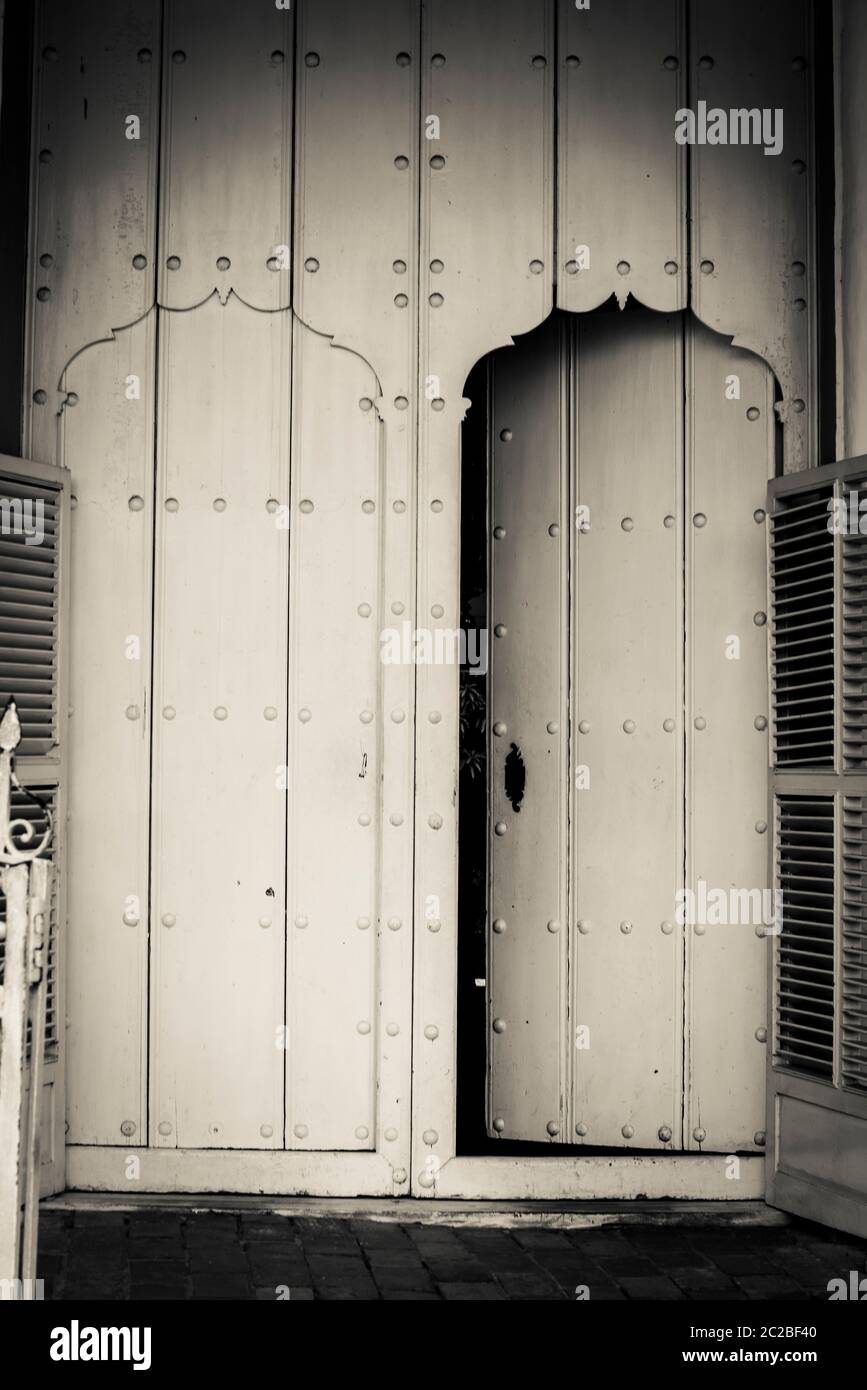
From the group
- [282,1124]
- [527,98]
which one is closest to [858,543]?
[527,98]

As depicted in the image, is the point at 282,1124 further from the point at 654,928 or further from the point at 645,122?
the point at 645,122

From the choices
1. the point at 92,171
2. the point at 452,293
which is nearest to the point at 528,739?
the point at 452,293

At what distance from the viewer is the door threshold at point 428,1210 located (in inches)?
215

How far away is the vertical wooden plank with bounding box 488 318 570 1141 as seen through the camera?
597cm

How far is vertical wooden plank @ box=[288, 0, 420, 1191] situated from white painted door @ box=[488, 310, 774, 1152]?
0.58 meters

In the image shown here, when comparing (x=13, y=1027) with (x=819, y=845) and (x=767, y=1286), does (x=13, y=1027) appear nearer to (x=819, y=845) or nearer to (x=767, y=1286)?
(x=767, y=1286)

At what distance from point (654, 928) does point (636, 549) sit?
1.46 meters

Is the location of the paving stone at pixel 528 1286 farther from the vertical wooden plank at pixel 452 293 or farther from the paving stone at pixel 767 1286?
the vertical wooden plank at pixel 452 293

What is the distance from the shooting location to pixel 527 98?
5.77 meters

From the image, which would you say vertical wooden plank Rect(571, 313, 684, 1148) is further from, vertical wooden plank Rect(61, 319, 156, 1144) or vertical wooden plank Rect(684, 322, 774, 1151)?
vertical wooden plank Rect(61, 319, 156, 1144)

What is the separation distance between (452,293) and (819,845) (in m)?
2.41

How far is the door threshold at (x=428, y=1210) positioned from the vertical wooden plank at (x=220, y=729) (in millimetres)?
225

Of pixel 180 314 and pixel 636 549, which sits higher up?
pixel 180 314

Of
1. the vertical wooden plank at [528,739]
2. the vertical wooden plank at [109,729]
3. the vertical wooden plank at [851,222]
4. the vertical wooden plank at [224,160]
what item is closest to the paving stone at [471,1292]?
the vertical wooden plank at [528,739]
